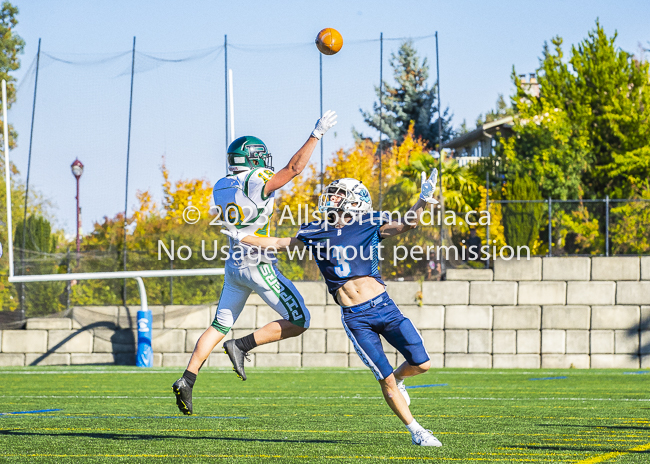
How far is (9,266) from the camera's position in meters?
15.8

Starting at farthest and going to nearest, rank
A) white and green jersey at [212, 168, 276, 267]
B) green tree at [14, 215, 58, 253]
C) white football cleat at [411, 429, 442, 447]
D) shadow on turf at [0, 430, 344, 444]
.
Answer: green tree at [14, 215, 58, 253]
white and green jersey at [212, 168, 276, 267]
shadow on turf at [0, 430, 344, 444]
white football cleat at [411, 429, 442, 447]

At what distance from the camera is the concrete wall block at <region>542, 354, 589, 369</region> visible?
16.0 meters

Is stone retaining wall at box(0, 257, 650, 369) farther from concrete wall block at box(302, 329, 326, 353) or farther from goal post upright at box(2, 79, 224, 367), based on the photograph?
goal post upright at box(2, 79, 224, 367)

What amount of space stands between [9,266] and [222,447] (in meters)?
11.8

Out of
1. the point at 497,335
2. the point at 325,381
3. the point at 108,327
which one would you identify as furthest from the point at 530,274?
the point at 108,327

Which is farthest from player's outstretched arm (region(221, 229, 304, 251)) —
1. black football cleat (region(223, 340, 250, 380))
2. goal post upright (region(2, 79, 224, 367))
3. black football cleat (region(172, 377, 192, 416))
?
goal post upright (region(2, 79, 224, 367))

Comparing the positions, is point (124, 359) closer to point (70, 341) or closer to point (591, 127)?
point (70, 341)

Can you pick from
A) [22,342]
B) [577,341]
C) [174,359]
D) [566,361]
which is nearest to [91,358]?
[22,342]

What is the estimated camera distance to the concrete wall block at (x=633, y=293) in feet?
52.1

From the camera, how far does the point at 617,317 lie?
1590cm

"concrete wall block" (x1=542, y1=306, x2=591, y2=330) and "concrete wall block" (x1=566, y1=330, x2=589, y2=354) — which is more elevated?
"concrete wall block" (x1=542, y1=306, x2=591, y2=330)

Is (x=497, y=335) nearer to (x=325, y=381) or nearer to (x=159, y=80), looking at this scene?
(x=325, y=381)

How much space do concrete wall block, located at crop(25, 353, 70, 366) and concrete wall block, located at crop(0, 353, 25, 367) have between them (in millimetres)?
97

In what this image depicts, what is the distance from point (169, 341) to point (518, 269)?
6964 millimetres
